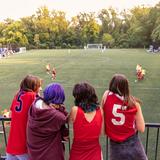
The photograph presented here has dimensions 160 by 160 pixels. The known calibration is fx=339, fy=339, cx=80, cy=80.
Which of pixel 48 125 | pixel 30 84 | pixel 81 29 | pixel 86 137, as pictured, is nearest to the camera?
pixel 48 125

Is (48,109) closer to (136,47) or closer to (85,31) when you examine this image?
(136,47)

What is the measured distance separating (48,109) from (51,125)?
0.46ft

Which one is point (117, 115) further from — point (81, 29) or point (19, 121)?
point (81, 29)

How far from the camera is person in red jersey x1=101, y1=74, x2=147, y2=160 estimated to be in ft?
9.88

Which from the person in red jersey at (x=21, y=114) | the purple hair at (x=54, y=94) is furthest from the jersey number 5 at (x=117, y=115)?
the person in red jersey at (x=21, y=114)

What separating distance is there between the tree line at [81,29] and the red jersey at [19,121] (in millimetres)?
57195

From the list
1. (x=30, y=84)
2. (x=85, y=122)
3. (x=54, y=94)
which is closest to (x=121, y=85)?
(x=85, y=122)

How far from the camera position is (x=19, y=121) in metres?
3.20

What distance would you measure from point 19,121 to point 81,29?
73172 millimetres

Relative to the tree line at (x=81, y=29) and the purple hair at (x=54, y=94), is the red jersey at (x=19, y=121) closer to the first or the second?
the purple hair at (x=54, y=94)

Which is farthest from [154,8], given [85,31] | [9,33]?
[9,33]

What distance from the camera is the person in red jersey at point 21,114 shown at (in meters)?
3.16

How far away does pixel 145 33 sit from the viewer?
6106 centimetres

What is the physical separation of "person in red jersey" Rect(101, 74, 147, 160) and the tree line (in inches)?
2247
